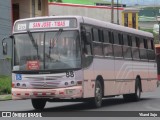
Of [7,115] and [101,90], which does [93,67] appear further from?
[7,115]

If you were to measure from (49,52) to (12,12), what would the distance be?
1146 inches

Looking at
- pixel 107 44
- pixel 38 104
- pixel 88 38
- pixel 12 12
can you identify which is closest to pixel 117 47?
pixel 107 44

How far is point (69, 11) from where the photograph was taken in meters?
84.4

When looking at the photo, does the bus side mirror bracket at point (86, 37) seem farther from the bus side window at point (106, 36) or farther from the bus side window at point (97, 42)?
the bus side window at point (106, 36)

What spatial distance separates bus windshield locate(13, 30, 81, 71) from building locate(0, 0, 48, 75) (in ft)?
66.3

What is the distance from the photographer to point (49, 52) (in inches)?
736

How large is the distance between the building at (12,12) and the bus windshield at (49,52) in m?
20.2

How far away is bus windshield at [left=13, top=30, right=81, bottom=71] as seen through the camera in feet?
60.9

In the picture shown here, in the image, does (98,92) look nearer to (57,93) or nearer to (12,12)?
(57,93)

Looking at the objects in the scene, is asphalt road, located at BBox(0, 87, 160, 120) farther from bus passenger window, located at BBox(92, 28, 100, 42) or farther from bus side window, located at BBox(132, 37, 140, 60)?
bus passenger window, located at BBox(92, 28, 100, 42)

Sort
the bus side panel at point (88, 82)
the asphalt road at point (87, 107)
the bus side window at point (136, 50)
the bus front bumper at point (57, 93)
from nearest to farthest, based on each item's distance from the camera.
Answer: the bus front bumper at point (57, 93), the bus side panel at point (88, 82), the asphalt road at point (87, 107), the bus side window at point (136, 50)

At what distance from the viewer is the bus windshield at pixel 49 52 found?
18.6 metres

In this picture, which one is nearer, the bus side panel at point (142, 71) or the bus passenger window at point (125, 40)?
the bus passenger window at point (125, 40)

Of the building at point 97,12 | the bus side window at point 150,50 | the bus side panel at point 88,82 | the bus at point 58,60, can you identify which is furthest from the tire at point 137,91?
the building at point 97,12
